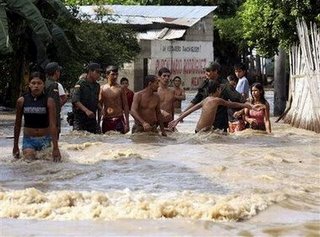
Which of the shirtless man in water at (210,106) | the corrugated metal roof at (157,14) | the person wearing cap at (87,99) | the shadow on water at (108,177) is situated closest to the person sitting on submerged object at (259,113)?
the shirtless man in water at (210,106)

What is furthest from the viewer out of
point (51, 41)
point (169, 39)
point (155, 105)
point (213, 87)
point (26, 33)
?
point (169, 39)

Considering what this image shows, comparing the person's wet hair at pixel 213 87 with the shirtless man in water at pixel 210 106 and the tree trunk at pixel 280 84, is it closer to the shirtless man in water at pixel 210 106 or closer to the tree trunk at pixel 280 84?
the shirtless man in water at pixel 210 106

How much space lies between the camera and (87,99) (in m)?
11.9

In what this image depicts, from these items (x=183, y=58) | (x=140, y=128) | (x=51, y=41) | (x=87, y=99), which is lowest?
(x=140, y=128)

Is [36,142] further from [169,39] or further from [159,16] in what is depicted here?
[159,16]

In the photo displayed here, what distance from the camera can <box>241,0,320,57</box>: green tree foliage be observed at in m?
17.9

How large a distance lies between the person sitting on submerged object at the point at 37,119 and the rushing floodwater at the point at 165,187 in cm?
18

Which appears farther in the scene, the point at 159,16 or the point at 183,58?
the point at 183,58

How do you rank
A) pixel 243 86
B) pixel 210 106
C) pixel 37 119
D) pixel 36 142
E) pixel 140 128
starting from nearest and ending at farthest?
pixel 37 119, pixel 36 142, pixel 210 106, pixel 140 128, pixel 243 86

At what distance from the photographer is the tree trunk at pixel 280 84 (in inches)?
813

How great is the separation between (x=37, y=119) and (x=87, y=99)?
284 centimetres

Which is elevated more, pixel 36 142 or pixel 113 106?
pixel 113 106

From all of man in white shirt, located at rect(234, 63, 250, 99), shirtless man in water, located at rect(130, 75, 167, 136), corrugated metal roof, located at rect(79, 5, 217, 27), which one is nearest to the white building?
corrugated metal roof, located at rect(79, 5, 217, 27)

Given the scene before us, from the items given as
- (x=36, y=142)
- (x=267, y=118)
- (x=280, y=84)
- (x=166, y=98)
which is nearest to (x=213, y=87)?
(x=267, y=118)
